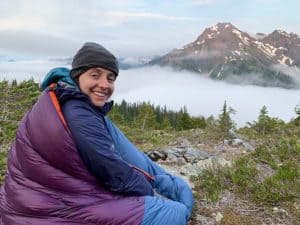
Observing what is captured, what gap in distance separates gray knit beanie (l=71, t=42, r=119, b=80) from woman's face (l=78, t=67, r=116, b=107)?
0.19 ft

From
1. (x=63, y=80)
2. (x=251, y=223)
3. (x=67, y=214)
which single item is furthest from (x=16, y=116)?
(x=251, y=223)

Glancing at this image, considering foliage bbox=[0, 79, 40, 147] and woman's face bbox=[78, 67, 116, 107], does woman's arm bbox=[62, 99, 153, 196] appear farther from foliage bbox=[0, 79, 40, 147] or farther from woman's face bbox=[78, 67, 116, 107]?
foliage bbox=[0, 79, 40, 147]

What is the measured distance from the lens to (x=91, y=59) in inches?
165

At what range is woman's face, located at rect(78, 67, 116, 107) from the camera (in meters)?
4.28

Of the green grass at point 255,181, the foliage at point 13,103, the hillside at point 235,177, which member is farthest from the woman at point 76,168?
the foliage at point 13,103

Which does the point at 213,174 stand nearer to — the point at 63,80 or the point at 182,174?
the point at 182,174

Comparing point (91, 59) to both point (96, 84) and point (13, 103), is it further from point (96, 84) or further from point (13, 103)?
point (13, 103)

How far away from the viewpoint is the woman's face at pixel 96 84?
169 inches

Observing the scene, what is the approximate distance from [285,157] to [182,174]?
81.0 inches

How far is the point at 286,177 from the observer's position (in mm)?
6164

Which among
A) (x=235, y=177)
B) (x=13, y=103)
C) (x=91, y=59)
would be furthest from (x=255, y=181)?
(x=13, y=103)

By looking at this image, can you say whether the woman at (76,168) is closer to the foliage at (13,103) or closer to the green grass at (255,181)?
the green grass at (255,181)

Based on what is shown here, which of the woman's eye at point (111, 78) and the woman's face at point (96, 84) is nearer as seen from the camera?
the woman's face at point (96, 84)

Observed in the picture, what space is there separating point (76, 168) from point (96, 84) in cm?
95
